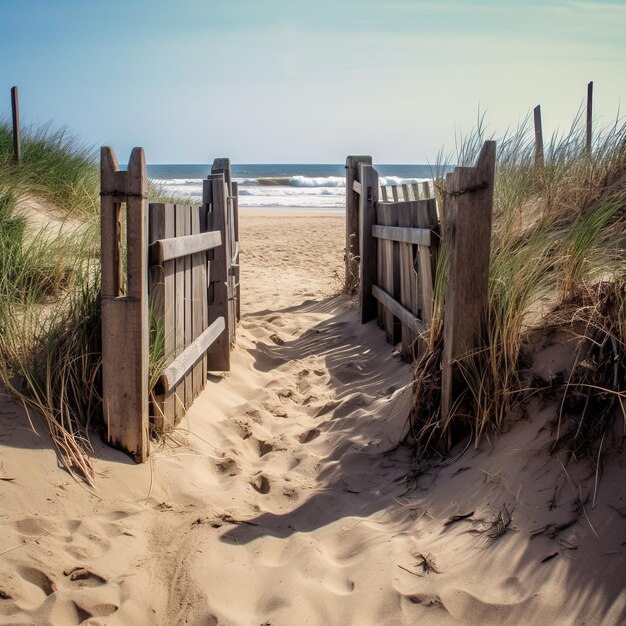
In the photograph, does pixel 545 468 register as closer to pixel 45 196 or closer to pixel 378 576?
pixel 378 576

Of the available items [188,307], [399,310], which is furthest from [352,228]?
[188,307]

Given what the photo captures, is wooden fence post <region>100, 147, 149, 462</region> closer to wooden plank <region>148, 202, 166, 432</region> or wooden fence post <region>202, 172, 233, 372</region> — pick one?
wooden plank <region>148, 202, 166, 432</region>

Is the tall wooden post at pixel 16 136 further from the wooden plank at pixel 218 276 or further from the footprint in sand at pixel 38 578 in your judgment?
the footprint in sand at pixel 38 578

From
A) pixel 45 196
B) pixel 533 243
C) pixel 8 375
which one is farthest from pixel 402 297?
pixel 45 196

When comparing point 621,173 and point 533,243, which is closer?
point 533,243

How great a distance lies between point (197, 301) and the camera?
186 inches

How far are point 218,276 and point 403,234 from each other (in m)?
1.50

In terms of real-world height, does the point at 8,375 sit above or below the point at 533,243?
below

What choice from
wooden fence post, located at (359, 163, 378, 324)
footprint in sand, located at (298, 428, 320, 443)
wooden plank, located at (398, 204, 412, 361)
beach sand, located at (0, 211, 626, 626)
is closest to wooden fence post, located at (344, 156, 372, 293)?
wooden fence post, located at (359, 163, 378, 324)

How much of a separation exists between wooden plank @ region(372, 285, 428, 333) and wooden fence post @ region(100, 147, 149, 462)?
1.84 meters

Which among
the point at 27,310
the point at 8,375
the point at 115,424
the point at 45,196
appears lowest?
the point at 115,424

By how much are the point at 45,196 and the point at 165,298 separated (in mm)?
4343

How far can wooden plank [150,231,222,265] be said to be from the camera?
3.63 meters

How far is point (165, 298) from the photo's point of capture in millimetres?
3781
